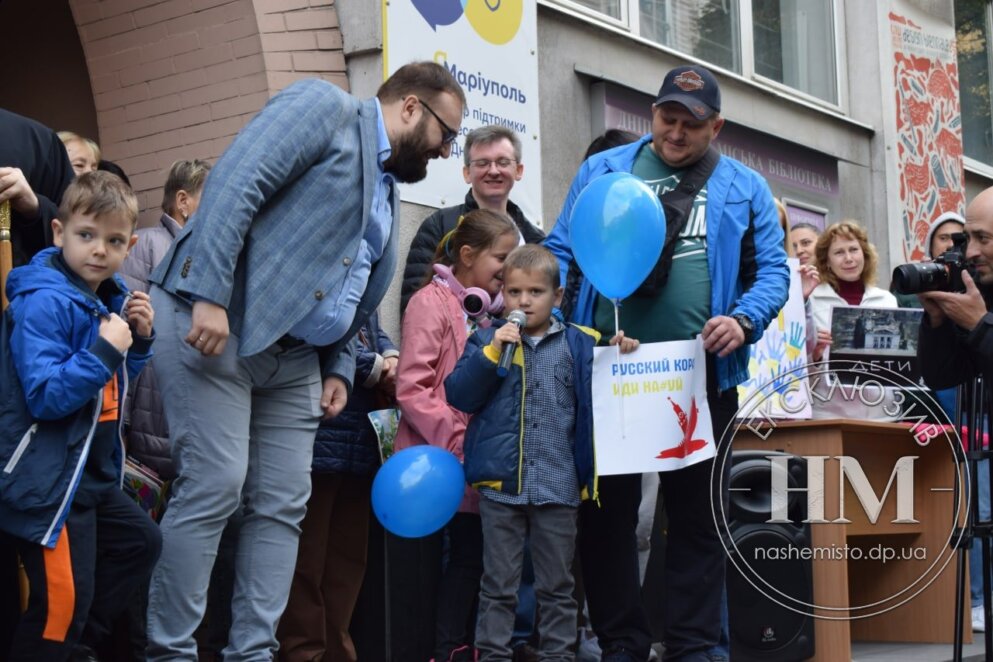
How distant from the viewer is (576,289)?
4992 mm

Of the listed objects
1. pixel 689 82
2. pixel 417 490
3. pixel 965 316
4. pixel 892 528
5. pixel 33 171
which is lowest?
pixel 892 528

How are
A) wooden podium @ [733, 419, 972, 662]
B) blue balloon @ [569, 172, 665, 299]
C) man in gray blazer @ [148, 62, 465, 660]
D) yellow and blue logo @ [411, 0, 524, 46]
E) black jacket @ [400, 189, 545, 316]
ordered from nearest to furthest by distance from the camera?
man in gray blazer @ [148, 62, 465, 660], blue balloon @ [569, 172, 665, 299], black jacket @ [400, 189, 545, 316], wooden podium @ [733, 419, 972, 662], yellow and blue logo @ [411, 0, 524, 46]

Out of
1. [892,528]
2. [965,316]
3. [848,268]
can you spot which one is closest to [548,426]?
[965,316]

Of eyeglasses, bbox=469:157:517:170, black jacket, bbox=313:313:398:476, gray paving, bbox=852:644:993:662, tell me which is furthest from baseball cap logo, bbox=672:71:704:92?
gray paving, bbox=852:644:993:662

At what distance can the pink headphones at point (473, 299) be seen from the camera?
Answer: 5.02m

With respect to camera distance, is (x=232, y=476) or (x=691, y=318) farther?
(x=691, y=318)

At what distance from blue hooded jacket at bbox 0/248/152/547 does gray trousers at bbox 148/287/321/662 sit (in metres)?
0.27

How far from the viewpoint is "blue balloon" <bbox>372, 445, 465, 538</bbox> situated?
4.45 meters

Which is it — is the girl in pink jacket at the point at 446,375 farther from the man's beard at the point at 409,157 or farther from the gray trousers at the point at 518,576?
the man's beard at the point at 409,157

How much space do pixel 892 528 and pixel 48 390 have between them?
14.8ft

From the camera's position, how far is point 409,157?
4191 millimetres

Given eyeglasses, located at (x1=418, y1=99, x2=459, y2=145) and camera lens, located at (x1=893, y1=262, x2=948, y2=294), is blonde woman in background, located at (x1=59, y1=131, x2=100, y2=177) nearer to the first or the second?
eyeglasses, located at (x1=418, y1=99, x2=459, y2=145)

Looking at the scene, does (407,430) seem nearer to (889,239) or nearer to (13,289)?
(13,289)

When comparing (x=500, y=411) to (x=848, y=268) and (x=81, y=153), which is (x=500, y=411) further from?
(x=848, y=268)
